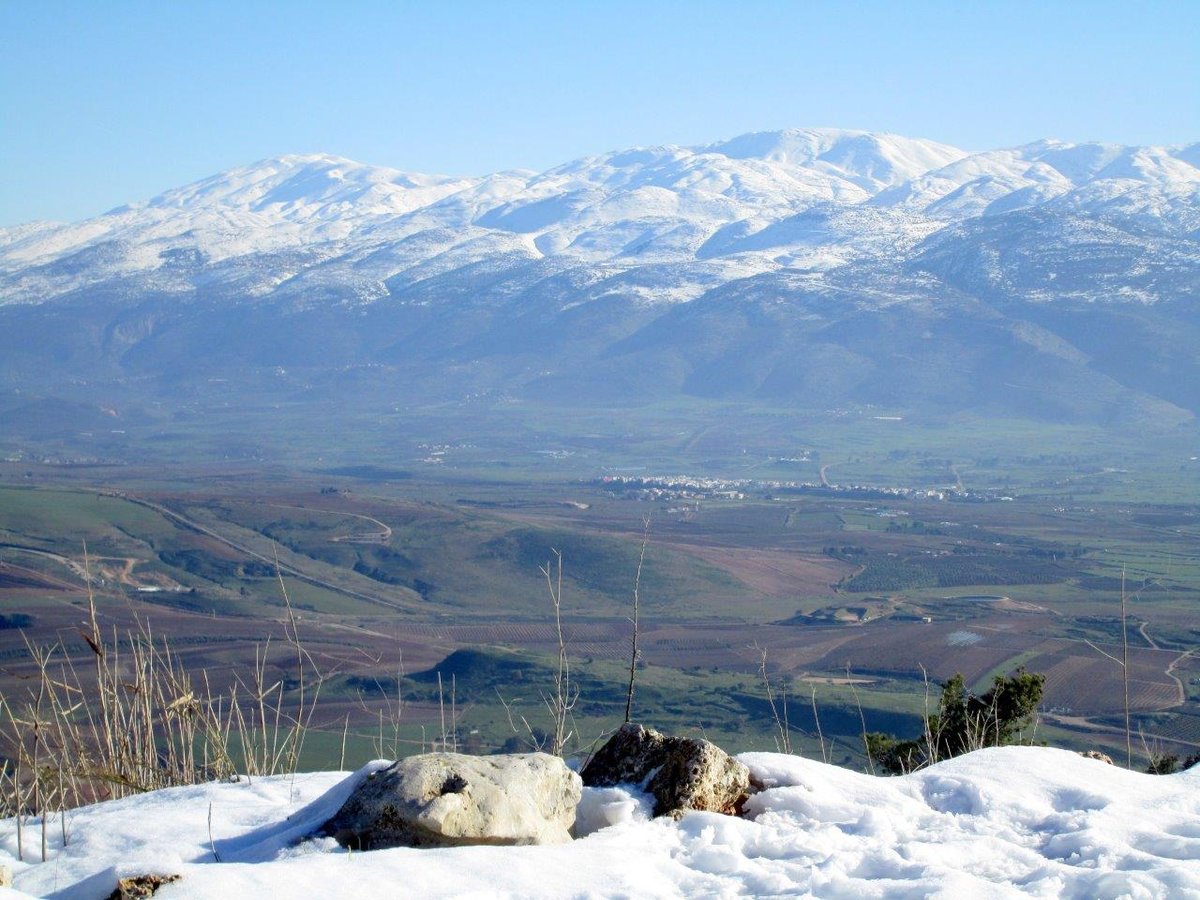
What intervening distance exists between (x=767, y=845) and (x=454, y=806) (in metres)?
1.19

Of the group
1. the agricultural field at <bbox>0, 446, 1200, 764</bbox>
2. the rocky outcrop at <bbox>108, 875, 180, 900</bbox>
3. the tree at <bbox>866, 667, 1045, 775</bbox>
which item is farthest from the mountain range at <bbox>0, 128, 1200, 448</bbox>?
the rocky outcrop at <bbox>108, 875, 180, 900</bbox>

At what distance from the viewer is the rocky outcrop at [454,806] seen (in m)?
4.86

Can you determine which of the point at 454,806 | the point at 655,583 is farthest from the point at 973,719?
the point at 655,583

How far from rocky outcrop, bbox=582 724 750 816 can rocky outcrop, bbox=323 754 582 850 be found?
46 centimetres

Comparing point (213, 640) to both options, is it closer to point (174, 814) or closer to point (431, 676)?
point (431, 676)

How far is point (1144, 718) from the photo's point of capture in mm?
26375

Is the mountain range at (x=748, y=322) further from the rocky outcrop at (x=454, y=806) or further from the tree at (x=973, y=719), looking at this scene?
the rocky outcrop at (x=454, y=806)

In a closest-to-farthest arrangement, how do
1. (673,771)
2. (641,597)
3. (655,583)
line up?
(673,771)
(641,597)
(655,583)

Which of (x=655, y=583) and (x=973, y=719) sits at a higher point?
(x=973, y=719)

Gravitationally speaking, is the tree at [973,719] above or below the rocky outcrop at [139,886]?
below

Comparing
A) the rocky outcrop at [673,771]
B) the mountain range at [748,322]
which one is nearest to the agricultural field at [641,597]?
the rocky outcrop at [673,771]

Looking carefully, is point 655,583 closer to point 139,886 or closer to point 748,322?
point 139,886

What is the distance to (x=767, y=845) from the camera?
16.2ft

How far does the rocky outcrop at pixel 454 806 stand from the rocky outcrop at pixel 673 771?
455 millimetres
